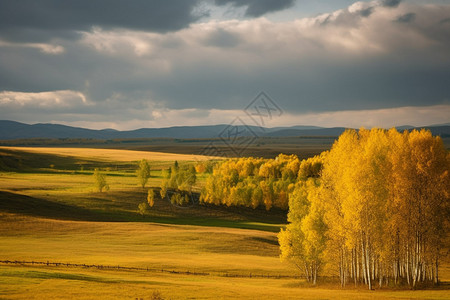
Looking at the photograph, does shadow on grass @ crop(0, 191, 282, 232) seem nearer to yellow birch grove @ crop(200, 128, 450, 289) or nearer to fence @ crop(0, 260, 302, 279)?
fence @ crop(0, 260, 302, 279)

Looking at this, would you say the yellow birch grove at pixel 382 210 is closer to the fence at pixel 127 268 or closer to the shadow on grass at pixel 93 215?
the fence at pixel 127 268

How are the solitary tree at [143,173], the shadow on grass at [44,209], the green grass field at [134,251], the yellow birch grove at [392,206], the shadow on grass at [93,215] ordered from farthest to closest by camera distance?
the solitary tree at [143,173] → the shadow on grass at [93,215] → the shadow on grass at [44,209] → the yellow birch grove at [392,206] → the green grass field at [134,251]

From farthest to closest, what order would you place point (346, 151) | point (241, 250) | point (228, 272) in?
1. point (241, 250)
2. point (228, 272)
3. point (346, 151)

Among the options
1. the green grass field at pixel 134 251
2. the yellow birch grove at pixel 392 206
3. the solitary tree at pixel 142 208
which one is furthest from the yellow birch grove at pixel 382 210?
the solitary tree at pixel 142 208

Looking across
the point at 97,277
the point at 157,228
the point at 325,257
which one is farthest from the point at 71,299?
the point at 157,228

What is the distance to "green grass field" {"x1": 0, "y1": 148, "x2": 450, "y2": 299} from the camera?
38.2 meters

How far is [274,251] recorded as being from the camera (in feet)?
244

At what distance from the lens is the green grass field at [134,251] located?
38.2 meters

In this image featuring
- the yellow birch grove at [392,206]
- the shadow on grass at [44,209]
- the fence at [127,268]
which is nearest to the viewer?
the yellow birch grove at [392,206]

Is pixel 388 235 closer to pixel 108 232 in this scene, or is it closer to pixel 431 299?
pixel 431 299

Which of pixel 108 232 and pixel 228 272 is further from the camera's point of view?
pixel 108 232

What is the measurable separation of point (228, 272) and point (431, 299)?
24319 mm

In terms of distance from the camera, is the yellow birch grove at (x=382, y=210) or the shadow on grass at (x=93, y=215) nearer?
the yellow birch grove at (x=382, y=210)

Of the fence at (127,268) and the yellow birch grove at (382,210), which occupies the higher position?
the yellow birch grove at (382,210)
